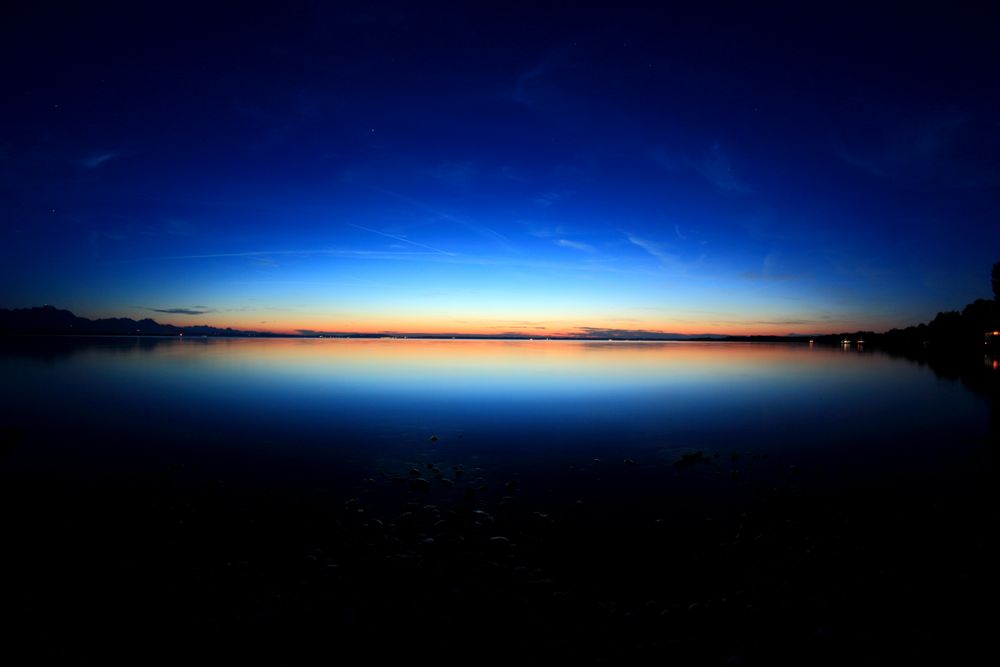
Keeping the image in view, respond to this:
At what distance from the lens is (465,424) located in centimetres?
2259

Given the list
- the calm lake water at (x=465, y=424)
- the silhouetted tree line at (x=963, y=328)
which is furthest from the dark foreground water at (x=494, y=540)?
the silhouetted tree line at (x=963, y=328)

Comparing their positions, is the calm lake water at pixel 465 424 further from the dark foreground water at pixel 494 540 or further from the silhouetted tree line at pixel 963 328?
the silhouetted tree line at pixel 963 328

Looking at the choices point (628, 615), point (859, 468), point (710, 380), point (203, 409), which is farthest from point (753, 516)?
point (710, 380)

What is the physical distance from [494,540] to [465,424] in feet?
43.6

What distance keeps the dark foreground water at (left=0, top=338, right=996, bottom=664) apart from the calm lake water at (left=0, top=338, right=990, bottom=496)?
0.71 ft

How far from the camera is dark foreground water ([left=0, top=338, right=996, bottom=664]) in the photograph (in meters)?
6.33

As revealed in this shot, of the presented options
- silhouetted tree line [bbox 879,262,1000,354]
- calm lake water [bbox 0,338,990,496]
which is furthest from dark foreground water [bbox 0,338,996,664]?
silhouetted tree line [bbox 879,262,1000,354]

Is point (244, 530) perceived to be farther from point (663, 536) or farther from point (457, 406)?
point (457, 406)

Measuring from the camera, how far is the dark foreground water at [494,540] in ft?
→ 20.8

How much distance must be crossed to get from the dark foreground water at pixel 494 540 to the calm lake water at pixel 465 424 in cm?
22

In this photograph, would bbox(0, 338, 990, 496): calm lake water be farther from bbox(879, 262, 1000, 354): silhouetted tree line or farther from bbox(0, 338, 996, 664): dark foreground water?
bbox(879, 262, 1000, 354): silhouetted tree line

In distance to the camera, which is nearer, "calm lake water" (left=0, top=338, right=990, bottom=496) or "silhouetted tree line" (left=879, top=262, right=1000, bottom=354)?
"calm lake water" (left=0, top=338, right=990, bottom=496)

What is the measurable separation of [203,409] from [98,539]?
18.6m

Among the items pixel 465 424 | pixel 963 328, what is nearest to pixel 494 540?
pixel 465 424
